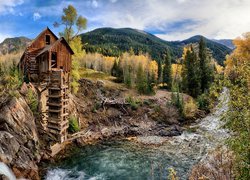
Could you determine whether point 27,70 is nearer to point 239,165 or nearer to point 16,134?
point 16,134

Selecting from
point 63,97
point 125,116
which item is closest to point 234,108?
point 63,97

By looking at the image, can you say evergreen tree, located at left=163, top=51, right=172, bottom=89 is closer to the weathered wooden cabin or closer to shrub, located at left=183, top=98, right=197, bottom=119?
shrub, located at left=183, top=98, right=197, bottom=119

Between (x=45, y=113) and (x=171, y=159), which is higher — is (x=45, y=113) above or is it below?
above

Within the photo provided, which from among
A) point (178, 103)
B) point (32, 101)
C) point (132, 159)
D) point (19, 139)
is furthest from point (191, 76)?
point (19, 139)

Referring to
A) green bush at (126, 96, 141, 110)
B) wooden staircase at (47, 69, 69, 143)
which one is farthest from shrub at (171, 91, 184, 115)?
wooden staircase at (47, 69, 69, 143)

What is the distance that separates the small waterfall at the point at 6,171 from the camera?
1593 cm

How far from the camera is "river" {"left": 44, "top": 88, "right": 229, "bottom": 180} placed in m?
20.9

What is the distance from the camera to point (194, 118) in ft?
144

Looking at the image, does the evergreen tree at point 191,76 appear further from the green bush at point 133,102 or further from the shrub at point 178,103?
the green bush at point 133,102

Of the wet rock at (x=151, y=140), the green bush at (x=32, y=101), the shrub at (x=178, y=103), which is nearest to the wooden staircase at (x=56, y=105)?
the green bush at (x=32, y=101)

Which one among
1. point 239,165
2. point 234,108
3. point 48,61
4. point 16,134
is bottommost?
point 16,134

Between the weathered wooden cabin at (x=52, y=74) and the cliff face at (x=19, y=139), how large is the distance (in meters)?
2.61

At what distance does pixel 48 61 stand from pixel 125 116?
63.1 ft

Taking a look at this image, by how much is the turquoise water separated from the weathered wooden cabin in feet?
12.8
